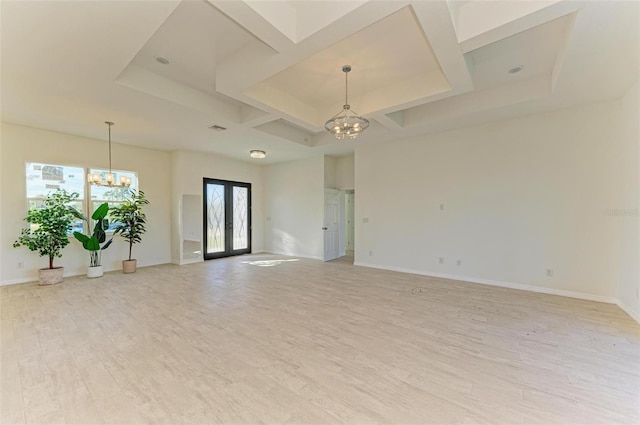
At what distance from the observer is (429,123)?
520 cm

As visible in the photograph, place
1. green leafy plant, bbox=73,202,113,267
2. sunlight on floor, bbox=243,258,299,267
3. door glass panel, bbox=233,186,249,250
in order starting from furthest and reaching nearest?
door glass panel, bbox=233,186,249,250 < sunlight on floor, bbox=243,258,299,267 < green leafy plant, bbox=73,202,113,267

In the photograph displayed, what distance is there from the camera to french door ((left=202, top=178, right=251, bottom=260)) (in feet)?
26.5

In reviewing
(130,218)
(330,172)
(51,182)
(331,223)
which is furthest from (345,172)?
(51,182)

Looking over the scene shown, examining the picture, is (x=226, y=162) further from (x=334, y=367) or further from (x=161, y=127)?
(x=334, y=367)

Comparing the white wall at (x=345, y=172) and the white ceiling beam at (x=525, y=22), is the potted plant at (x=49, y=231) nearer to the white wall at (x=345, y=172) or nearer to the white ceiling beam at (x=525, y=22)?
the white wall at (x=345, y=172)

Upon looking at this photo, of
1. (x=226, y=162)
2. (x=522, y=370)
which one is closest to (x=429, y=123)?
(x=522, y=370)

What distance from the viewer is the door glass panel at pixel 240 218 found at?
348 inches

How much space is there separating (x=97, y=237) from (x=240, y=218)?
392cm

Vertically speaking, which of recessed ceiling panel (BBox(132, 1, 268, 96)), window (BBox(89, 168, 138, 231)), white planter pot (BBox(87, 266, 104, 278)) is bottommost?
white planter pot (BBox(87, 266, 104, 278))

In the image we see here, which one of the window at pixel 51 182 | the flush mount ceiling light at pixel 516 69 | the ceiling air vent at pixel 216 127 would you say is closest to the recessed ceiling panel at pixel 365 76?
the flush mount ceiling light at pixel 516 69

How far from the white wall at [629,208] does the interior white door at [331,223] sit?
5874mm

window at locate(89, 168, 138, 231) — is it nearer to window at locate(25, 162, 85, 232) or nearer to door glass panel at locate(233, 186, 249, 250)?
window at locate(25, 162, 85, 232)

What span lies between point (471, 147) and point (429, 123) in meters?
1.07

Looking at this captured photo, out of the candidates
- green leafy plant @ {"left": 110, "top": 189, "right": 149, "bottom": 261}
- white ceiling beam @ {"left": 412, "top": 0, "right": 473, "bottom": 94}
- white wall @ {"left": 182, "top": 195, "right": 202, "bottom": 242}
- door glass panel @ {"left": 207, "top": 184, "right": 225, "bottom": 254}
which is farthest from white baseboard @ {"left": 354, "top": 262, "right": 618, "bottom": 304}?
green leafy plant @ {"left": 110, "top": 189, "right": 149, "bottom": 261}
